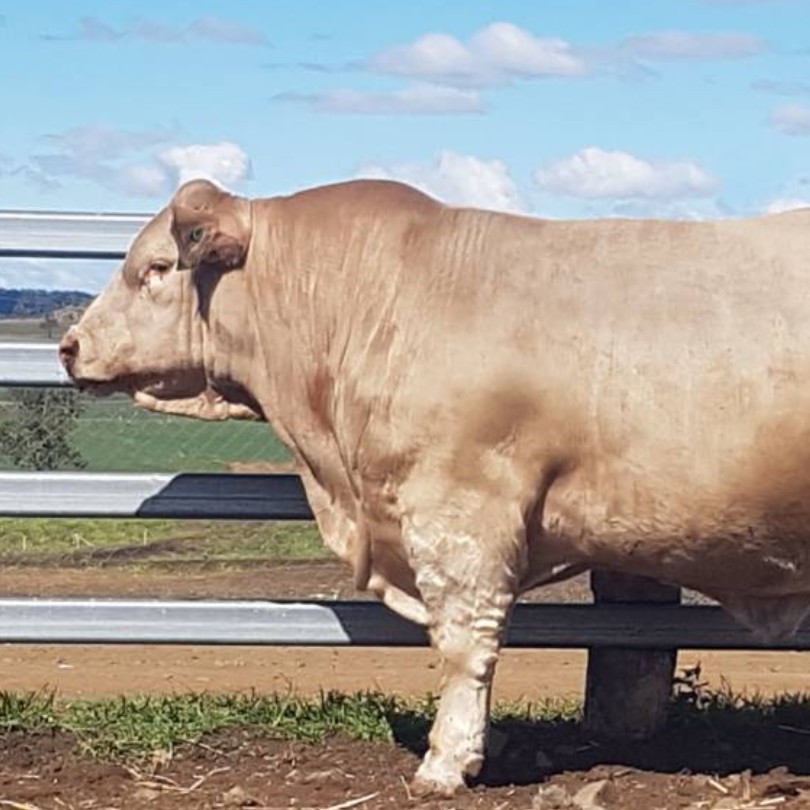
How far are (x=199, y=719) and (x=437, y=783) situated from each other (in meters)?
1.31

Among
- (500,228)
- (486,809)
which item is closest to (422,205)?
(500,228)

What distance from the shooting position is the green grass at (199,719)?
7605mm

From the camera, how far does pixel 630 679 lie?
7859mm

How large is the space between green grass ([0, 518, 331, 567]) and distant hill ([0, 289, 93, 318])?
31.8 feet

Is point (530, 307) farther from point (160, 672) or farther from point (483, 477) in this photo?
point (160, 672)

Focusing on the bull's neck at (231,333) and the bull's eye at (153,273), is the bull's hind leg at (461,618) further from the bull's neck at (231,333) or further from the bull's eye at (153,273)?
the bull's eye at (153,273)

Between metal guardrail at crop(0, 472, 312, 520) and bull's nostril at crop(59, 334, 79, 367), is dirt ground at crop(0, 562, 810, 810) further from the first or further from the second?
bull's nostril at crop(59, 334, 79, 367)

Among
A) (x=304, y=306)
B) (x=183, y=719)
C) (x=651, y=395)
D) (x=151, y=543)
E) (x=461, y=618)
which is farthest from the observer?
(x=151, y=543)

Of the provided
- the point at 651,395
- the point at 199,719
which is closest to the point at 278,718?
the point at 199,719

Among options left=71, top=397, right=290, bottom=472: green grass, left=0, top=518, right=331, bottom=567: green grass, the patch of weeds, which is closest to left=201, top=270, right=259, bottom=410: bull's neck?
the patch of weeds

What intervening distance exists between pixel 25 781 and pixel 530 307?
234 centimetres

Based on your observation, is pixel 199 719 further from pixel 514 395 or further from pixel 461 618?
pixel 514 395

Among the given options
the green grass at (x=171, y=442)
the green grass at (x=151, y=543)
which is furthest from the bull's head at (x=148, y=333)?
the green grass at (x=151, y=543)

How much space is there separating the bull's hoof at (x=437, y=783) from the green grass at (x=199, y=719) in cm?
75
